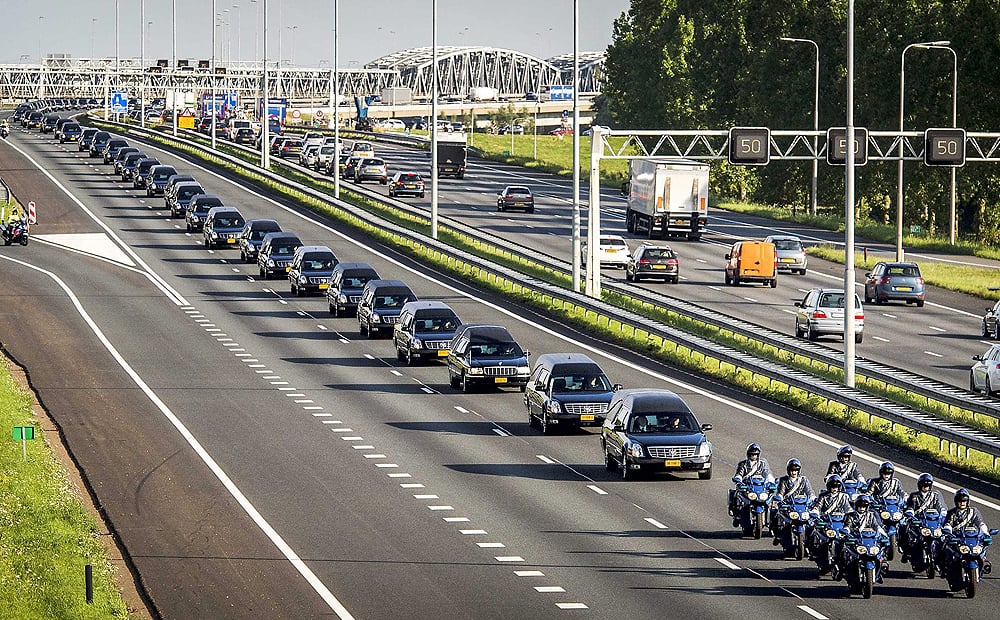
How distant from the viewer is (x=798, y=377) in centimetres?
4241

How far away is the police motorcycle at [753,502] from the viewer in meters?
28.2

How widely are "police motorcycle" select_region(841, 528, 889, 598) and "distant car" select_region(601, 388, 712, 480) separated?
8367 mm

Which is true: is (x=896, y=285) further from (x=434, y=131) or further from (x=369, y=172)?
(x=369, y=172)

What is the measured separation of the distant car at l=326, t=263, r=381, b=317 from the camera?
5894cm

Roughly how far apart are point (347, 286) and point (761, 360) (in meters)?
Answer: 18.5

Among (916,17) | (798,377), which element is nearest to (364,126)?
(916,17)

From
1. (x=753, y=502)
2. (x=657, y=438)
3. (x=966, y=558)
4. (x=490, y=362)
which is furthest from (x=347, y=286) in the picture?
(x=966, y=558)

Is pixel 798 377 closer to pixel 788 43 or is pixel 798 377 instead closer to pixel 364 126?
pixel 788 43

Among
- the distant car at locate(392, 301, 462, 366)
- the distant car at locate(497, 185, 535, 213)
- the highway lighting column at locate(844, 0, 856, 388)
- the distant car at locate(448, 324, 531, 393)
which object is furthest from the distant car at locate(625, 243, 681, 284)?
the distant car at locate(497, 185, 535, 213)

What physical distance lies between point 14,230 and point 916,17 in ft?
172

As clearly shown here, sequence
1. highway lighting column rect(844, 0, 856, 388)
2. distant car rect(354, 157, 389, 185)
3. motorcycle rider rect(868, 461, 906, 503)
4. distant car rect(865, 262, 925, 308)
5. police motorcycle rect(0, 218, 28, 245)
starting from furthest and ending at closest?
distant car rect(354, 157, 389, 185) → police motorcycle rect(0, 218, 28, 245) → distant car rect(865, 262, 925, 308) → highway lighting column rect(844, 0, 856, 388) → motorcycle rider rect(868, 461, 906, 503)

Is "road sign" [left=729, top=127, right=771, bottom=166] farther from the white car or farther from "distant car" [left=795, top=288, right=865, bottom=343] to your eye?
the white car

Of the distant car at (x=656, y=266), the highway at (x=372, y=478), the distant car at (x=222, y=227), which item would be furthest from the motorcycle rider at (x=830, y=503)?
the distant car at (x=222, y=227)

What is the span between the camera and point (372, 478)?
33688 millimetres
